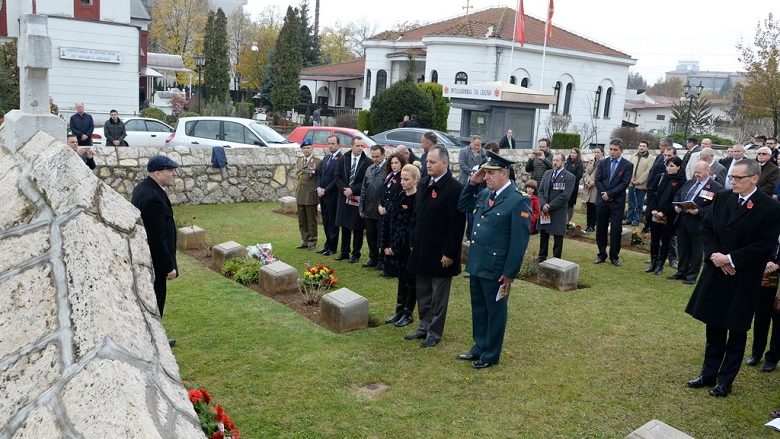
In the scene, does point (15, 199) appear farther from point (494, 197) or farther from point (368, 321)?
point (368, 321)

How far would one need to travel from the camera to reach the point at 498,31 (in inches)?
1566

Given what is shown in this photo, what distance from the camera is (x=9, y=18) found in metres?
30.2

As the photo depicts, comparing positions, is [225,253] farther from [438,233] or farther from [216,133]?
[216,133]

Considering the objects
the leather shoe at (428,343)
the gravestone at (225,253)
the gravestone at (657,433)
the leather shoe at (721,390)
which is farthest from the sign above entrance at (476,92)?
the gravestone at (657,433)

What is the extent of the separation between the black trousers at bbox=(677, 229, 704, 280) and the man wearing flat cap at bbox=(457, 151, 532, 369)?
4.71m

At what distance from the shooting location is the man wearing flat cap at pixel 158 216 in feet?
17.9

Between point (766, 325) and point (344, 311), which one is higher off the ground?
point (766, 325)

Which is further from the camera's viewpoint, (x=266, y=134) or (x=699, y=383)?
(x=266, y=134)

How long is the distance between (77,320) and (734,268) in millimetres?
4899

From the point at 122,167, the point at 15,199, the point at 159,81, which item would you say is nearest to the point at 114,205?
the point at 15,199

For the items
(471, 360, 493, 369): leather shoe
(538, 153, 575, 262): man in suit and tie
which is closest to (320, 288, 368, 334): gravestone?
(471, 360, 493, 369): leather shoe

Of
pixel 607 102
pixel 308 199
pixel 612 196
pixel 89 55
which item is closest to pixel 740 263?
pixel 612 196

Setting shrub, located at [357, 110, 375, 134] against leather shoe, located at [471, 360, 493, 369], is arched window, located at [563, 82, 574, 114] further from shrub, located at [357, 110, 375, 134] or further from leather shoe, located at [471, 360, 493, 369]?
leather shoe, located at [471, 360, 493, 369]

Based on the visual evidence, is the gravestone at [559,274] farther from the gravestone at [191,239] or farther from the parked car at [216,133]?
the parked car at [216,133]
